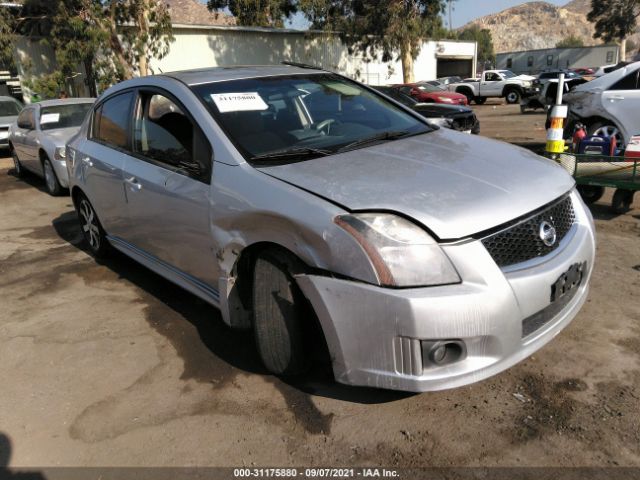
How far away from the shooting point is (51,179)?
331 inches

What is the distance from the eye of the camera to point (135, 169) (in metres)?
3.68

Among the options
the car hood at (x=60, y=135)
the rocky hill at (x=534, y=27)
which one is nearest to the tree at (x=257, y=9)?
the car hood at (x=60, y=135)

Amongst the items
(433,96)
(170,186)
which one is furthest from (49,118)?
(433,96)

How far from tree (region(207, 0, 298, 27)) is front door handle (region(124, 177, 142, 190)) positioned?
3191 cm

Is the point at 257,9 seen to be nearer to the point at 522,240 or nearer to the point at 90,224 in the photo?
the point at 90,224

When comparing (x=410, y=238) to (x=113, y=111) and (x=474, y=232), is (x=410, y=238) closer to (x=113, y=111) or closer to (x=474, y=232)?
(x=474, y=232)

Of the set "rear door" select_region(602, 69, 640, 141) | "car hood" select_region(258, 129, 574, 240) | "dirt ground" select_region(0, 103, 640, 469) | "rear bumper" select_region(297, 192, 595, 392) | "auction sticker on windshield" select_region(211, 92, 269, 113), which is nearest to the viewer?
"rear bumper" select_region(297, 192, 595, 392)

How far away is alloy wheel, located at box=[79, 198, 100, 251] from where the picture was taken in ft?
16.0

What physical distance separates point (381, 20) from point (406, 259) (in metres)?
27.3

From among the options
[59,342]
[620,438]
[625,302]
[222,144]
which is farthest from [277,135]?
[625,302]

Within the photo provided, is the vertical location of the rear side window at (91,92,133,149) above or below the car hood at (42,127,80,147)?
above


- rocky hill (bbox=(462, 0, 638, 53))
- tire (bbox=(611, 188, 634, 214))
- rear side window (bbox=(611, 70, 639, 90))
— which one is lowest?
tire (bbox=(611, 188, 634, 214))

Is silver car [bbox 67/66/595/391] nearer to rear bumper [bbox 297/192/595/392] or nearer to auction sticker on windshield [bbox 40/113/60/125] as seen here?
rear bumper [bbox 297/192/595/392]

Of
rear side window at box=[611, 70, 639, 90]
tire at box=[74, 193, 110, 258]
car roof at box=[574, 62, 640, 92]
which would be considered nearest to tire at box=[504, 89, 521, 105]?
car roof at box=[574, 62, 640, 92]
